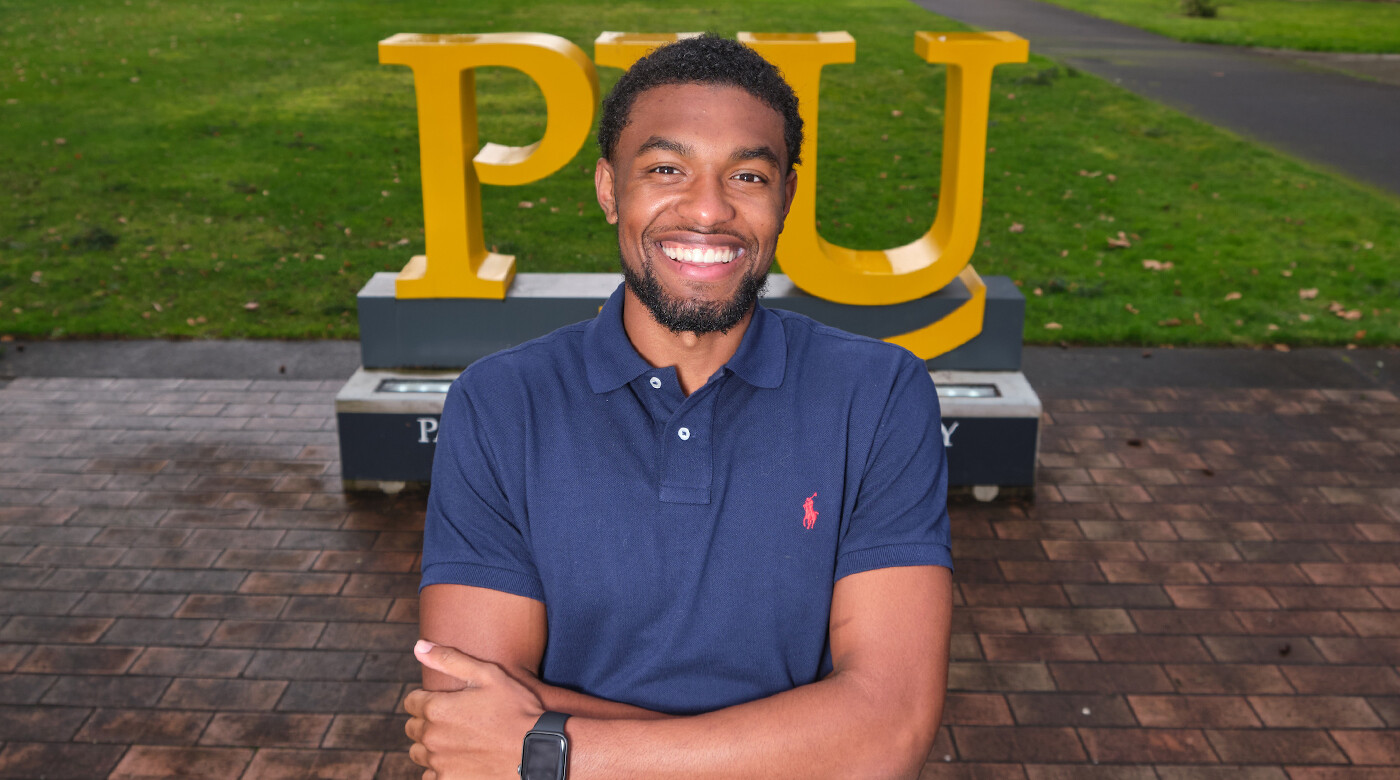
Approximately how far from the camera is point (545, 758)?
1938mm

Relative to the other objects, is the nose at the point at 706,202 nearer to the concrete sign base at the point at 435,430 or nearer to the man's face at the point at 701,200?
the man's face at the point at 701,200

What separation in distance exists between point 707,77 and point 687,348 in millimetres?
526

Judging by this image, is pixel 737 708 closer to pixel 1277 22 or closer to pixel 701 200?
pixel 701 200

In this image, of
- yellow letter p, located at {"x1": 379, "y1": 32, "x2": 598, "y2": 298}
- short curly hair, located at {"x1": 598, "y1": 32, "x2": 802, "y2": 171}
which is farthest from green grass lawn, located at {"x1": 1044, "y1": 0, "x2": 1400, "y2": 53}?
short curly hair, located at {"x1": 598, "y1": 32, "x2": 802, "y2": 171}

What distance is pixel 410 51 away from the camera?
5.71 meters

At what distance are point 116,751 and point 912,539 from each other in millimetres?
3422

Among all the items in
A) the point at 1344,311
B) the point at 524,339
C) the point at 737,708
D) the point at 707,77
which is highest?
the point at 707,77

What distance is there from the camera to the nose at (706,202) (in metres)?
2.15

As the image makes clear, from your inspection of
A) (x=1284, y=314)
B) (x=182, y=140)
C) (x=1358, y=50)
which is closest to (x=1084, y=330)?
(x=1284, y=314)

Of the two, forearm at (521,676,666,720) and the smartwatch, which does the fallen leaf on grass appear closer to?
forearm at (521,676,666,720)

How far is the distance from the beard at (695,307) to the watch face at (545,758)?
81 cm

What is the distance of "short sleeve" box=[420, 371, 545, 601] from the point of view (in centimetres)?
212

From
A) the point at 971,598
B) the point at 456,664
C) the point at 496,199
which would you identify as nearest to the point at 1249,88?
the point at 496,199

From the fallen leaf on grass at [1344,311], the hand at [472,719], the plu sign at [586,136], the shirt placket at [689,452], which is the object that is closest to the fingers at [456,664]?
the hand at [472,719]
